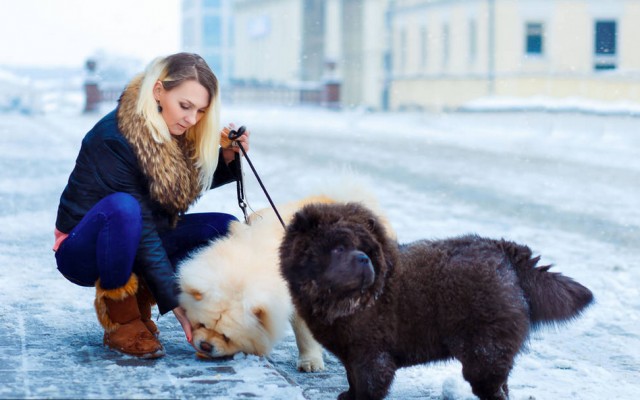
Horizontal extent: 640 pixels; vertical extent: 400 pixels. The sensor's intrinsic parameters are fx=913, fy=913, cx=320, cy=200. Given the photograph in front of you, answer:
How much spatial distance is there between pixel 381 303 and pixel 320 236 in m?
0.33

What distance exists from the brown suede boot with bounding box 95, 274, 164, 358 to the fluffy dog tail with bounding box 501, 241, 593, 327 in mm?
1516

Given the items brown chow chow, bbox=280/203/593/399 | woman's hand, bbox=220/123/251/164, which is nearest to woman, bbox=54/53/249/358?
woman's hand, bbox=220/123/251/164

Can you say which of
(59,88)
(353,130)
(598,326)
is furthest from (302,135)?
(59,88)

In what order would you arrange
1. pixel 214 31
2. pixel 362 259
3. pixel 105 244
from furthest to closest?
1. pixel 214 31
2. pixel 105 244
3. pixel 362 259

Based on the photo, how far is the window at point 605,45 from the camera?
30.5m

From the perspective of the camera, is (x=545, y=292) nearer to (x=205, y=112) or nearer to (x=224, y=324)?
(x=224, y=324)

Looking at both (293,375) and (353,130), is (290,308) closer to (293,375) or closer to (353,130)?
(293,375)

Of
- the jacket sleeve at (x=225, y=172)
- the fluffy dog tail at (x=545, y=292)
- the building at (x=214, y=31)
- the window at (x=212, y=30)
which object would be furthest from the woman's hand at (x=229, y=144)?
the window at (x=212, y=30)

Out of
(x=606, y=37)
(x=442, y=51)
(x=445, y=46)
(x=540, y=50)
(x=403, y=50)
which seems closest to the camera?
(x=606, y=37)

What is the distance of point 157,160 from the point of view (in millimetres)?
3838

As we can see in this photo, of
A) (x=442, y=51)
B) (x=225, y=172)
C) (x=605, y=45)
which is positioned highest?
(x=442, y=51)

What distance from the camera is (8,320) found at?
14.6 ft

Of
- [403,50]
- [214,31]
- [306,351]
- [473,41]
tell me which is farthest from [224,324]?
[214,31]

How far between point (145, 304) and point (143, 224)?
0.52 m
